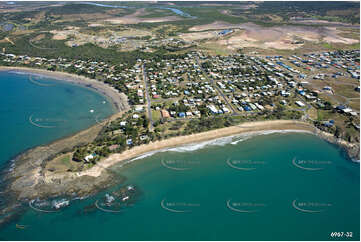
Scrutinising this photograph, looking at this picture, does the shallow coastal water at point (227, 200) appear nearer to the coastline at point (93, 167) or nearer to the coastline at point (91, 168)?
the coastline at point (93, 167)

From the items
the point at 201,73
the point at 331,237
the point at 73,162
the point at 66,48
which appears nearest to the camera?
the point at 331,237

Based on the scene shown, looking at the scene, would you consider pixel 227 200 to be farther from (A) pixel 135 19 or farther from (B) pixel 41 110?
(A) pixel 135 19

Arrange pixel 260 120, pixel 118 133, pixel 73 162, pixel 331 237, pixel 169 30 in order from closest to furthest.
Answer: pixel 331 237 → pixel 73 162 → pixel 118 133 → pixel 260 120 → pixel 169 30

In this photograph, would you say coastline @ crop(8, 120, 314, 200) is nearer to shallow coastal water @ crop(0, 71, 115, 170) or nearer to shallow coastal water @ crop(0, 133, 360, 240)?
shallow coastal water @ crop(0, 133, 360, 240)

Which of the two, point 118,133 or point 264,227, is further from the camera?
point 118,133

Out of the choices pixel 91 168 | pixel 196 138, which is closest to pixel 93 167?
pixel 91 168

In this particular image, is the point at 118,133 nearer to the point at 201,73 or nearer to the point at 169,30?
the point at 201,73

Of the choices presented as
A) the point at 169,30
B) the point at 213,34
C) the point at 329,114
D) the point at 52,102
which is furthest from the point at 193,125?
the point at 169,30
